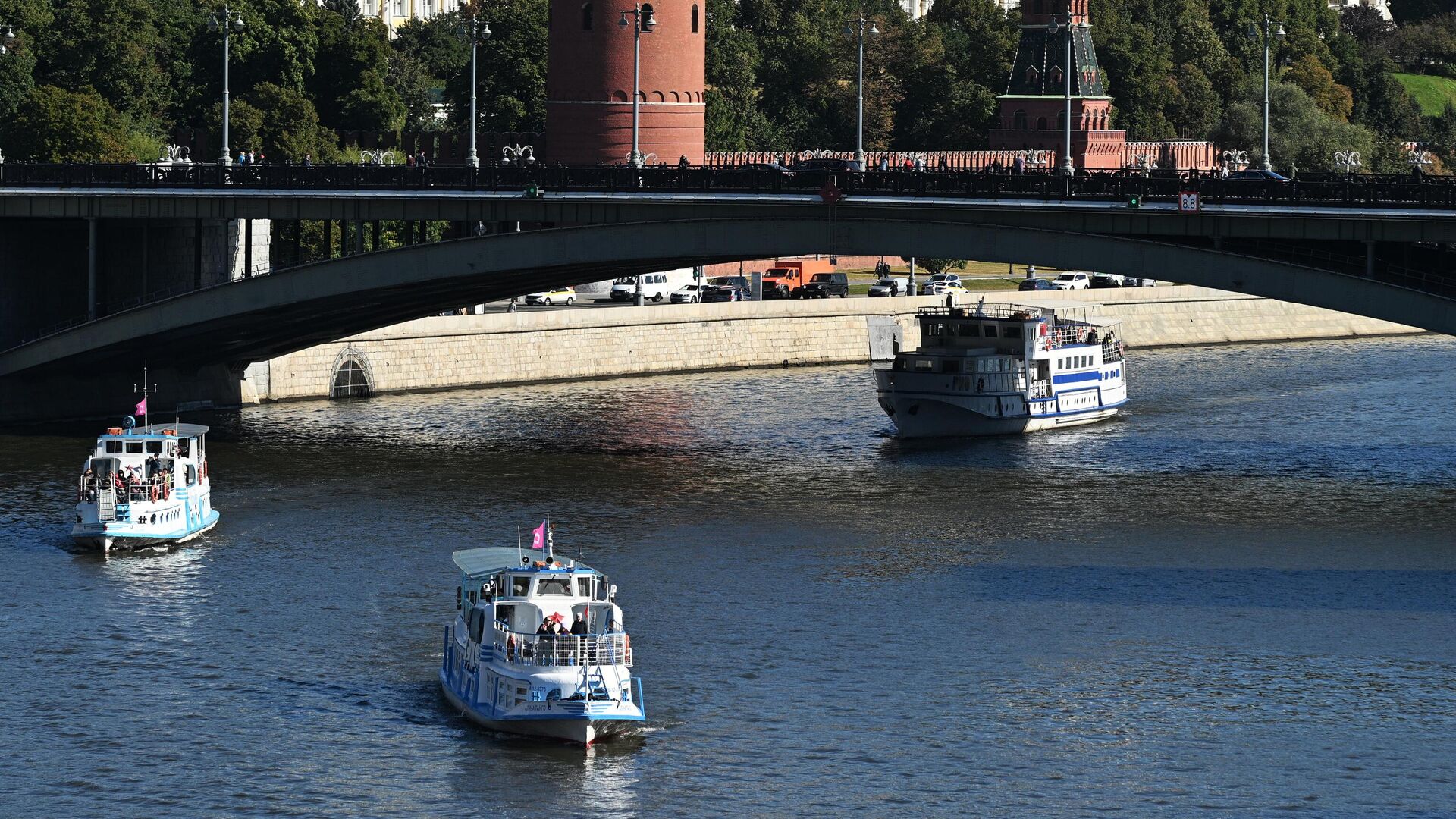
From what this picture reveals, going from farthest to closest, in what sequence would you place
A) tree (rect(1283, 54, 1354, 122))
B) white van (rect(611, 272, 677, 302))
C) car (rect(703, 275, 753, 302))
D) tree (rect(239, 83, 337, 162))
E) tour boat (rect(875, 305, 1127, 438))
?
tree (rect(1283, 54, 1354, 122)) → tree (rect(239, 83, 337, 162)) → car (rect(703, 275, 753, 302)) → white van (rect(611, 272, 677, 302)) → tour boat (rect(875, 305, 1127, 438))

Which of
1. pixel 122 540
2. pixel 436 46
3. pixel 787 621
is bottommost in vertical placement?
pixel 787 621

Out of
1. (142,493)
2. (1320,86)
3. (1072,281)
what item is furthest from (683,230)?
(1320,86)

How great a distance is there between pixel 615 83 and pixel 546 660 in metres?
63.9

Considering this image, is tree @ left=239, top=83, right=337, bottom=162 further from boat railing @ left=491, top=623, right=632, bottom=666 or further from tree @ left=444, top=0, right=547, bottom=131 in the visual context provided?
boat railing @ left=491, top=623, right=632, bottom=666

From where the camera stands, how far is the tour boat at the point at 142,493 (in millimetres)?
49656

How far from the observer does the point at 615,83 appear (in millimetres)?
98188

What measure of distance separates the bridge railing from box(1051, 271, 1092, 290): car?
39.0 metres

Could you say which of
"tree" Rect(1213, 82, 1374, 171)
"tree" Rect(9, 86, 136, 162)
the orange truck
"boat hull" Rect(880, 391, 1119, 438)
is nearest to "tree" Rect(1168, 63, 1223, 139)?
"tree" Rect(1213, 82, 1374, 171)

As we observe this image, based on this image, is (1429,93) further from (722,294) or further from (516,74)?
(722,294)

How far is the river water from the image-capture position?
34.7m

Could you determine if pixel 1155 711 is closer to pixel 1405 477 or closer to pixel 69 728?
→ pixel 69 728

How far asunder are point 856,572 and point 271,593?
1056 cm

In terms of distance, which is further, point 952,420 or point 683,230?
point 952,420

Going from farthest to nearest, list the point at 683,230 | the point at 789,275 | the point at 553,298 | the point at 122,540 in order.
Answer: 1. the point at 789,275
2. the point at 553,298
3. the point at 683,230
4. the point at 122,540
